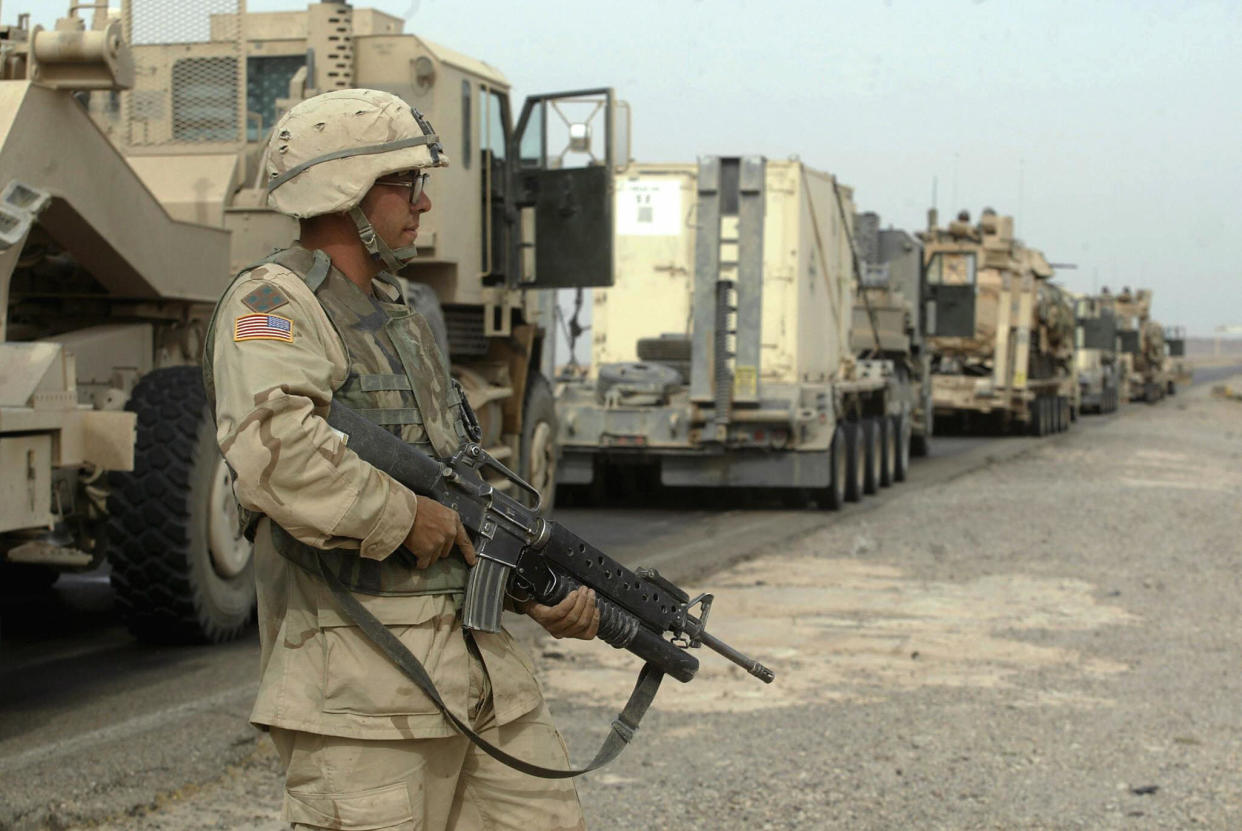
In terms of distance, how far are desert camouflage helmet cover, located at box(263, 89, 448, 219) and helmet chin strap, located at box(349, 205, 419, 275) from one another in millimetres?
41

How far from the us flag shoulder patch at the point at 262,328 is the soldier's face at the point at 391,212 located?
0.32 meters

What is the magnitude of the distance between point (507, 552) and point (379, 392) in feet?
1.27

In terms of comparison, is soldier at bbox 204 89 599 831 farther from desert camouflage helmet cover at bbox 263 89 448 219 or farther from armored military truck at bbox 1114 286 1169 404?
armored military truck at bbox 1114 286 1169 404

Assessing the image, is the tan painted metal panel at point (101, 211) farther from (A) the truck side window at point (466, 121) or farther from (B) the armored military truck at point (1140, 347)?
(B) the armored military truck at point (1140, 347)

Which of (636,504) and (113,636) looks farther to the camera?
(636,504)

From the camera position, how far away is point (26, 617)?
8.48 m

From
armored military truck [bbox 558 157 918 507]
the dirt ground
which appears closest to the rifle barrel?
the dirt ground

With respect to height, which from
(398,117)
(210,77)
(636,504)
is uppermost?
(210,77)

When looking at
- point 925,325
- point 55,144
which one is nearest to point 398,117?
point 55,144

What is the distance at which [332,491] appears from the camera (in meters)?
2.79

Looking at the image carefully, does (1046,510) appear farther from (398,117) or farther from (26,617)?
(398,117)

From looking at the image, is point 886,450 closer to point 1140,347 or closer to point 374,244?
point 374,244

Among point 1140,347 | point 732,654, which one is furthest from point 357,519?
point 1140,347

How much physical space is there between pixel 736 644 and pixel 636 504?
8050 mm
